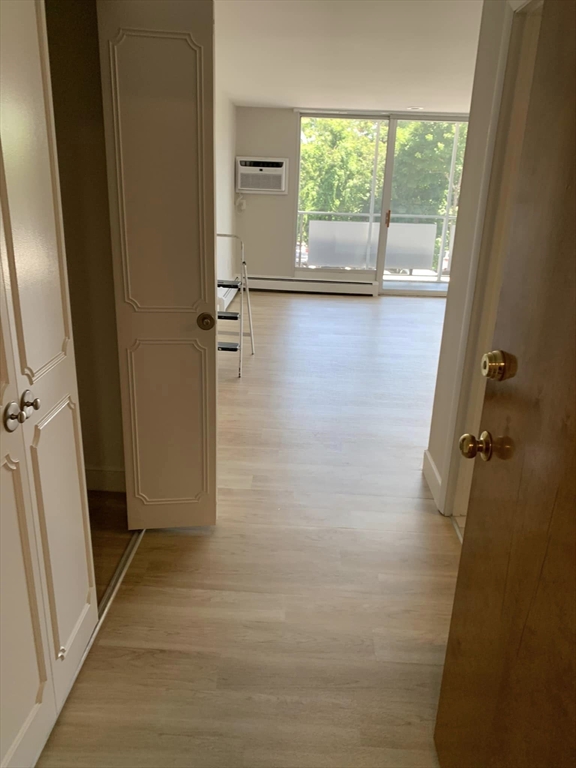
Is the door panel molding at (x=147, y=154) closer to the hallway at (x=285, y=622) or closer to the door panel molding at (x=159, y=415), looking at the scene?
the door panel molding at (x=159, y=415)

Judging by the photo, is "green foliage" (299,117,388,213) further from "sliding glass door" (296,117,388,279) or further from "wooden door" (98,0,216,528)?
"wooden door" (98,0,216,528)

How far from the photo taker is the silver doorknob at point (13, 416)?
4.03 ft

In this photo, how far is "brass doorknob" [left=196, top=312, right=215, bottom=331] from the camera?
216 centimetres

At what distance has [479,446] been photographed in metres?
1.23

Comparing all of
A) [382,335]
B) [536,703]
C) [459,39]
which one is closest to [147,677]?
[536,703]

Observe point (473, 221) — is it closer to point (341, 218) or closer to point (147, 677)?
point (147, 677)

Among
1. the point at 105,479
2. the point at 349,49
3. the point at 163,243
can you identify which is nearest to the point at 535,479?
the point at 163,243

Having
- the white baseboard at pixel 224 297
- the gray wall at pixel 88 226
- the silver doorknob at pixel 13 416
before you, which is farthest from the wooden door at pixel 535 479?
the white baseboard at pixel 224 297

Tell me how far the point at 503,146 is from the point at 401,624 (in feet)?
6.08

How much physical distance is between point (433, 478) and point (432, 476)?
0.08 feet

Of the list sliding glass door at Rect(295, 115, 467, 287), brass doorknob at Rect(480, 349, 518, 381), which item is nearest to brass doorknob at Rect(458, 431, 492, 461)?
brass doorknob at Rect(480, 349, 518, 381)

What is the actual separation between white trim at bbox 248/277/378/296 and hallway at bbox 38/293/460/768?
4683 millimetres

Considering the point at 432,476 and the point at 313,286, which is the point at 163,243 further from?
the point at 313,286

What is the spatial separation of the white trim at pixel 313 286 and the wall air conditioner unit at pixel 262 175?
1223 mm
